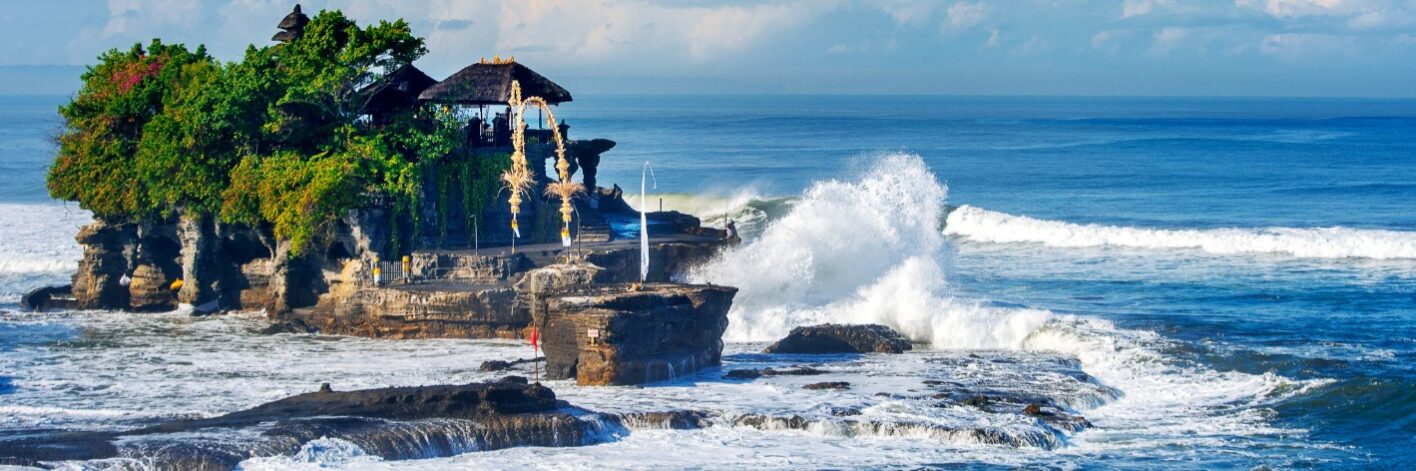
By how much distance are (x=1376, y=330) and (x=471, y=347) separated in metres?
18.8

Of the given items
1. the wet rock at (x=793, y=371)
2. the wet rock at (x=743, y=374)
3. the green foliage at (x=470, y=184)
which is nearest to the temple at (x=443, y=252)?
the green foliage at (x=470, y=184)

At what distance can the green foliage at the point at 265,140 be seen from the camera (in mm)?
39906

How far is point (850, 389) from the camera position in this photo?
102ft

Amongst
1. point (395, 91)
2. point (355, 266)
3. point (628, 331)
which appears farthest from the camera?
point (395, 91)

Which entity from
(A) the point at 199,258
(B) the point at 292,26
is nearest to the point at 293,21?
(B) the point at 292,26

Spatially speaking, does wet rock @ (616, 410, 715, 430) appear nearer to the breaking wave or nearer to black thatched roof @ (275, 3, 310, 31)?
the breaking wave

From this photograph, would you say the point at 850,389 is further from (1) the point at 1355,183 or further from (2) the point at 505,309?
(1) the point at 1355,183

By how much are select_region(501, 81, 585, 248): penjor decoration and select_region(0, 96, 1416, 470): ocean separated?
3.53 m

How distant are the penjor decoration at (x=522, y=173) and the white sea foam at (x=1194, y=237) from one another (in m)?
20.3

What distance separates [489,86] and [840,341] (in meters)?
11.7

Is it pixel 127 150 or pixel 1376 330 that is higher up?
pixel 127 150

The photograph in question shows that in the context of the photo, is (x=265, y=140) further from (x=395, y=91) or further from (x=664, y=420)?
(x=664, y=420)

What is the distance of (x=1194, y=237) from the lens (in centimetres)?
5491

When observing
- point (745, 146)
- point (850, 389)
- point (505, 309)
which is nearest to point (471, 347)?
point (505, 309)
